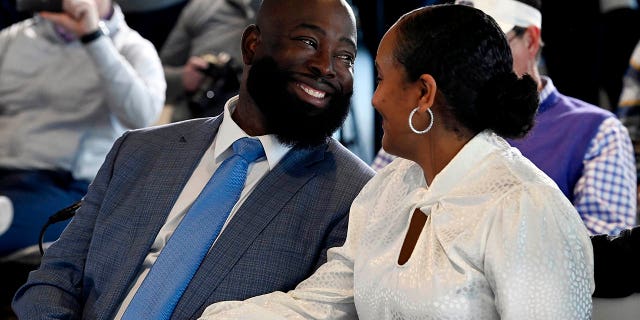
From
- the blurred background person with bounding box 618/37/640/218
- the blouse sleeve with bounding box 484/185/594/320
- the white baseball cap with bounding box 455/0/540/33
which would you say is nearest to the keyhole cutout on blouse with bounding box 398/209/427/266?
the blouse sleeve with bounding box 484/185/594/320

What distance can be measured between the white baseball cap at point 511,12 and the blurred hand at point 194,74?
136 centimetres

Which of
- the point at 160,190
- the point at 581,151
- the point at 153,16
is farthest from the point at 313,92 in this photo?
the point at 153,16

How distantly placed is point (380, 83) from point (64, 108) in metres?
2.03

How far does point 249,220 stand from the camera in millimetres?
2281

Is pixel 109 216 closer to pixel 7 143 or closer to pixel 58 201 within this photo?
pixel 58 201

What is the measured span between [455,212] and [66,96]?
88.5 inches

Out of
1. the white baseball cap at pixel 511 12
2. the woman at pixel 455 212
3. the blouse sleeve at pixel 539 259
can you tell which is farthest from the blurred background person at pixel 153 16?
the blouse sleeve at pixel 539 259

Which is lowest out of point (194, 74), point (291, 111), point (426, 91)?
point (194, 74)

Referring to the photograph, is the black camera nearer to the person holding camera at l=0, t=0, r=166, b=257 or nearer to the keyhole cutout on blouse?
the person holding camera at l=0, t=0, r=166, b=257

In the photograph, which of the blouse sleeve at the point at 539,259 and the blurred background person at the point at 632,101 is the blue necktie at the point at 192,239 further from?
the blurred background person at the point at 632,101

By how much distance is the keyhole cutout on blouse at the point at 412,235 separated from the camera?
6.19ft

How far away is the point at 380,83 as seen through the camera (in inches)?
77.7

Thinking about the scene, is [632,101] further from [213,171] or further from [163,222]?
[163,222]

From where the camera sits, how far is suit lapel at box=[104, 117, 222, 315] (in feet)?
7.55
